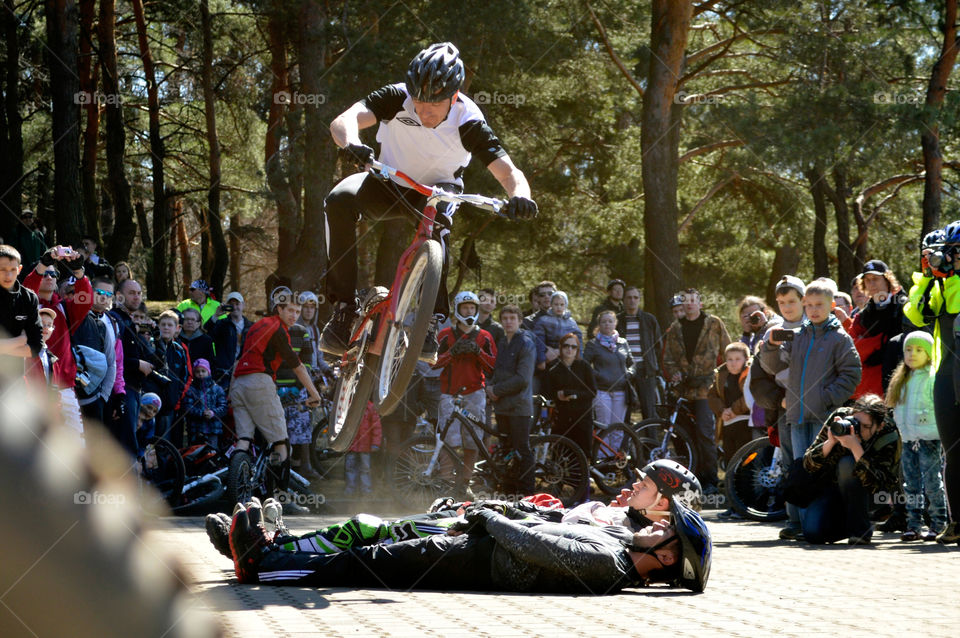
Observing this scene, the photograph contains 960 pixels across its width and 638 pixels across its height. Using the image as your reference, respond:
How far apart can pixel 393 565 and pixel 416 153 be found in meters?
2.28

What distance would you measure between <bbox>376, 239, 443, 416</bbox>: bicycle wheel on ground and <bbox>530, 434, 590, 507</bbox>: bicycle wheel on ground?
561 centimetres

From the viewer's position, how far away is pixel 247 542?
20.3 ft

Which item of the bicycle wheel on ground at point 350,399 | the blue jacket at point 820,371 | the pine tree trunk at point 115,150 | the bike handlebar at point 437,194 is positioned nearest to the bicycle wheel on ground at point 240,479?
the bicycle wheel on ground at point 350,399

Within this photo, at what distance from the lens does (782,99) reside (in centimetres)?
1998

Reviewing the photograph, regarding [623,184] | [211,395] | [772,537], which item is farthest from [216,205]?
[772,537]

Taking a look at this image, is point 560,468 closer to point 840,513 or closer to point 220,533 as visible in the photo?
point 840,513

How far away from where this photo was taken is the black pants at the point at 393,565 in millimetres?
6238

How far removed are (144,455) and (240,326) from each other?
9.38ft

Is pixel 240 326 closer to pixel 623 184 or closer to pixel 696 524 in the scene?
pixel 696 524

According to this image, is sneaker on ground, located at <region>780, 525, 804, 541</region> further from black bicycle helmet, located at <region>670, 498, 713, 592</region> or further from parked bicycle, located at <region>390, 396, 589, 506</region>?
black bicycle helmet, located at <region>670, 498, 713, 592</region>

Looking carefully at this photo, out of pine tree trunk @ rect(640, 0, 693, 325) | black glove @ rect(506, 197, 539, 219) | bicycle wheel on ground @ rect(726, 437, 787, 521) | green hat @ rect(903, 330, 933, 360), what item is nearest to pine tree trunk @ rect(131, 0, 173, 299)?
pine tree trunk @ rect(640, 0, 693, 325)

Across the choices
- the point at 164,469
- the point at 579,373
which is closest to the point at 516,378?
the point at 579,373

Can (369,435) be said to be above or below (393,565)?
above

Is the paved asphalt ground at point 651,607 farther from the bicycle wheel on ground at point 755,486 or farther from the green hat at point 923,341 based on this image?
the bicycle wheel on ground at point 755,486
